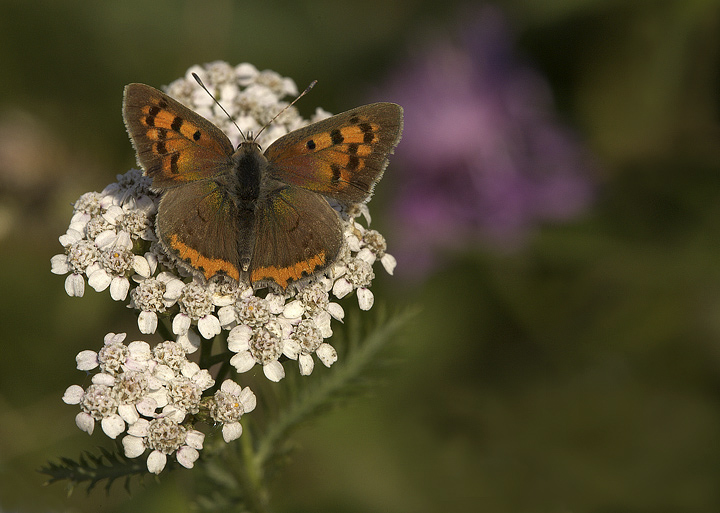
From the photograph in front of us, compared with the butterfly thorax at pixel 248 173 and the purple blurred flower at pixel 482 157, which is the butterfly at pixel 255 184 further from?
the purple blurred flower at pixel 482 157

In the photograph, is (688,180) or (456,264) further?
(456,264)

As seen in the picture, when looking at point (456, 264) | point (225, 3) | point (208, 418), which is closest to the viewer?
point (208, 418)

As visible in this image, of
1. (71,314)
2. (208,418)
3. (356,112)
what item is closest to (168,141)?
(356,112)

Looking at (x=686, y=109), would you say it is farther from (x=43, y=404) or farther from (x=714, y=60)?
(x=43, y=404)

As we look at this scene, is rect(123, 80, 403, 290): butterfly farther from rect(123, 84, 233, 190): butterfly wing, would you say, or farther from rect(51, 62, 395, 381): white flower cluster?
rect(51, 62, 395, 381): white flower cluster

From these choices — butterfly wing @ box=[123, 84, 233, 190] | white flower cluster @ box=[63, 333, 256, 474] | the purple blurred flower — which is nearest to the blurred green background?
the purple blurred flower

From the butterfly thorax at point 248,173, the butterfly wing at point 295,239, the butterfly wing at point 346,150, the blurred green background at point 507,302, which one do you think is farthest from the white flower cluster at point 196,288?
the blurred green background at point 507,302
